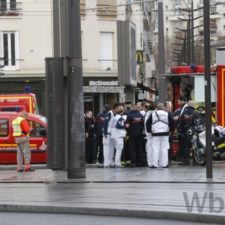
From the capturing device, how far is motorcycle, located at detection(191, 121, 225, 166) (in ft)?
69.3

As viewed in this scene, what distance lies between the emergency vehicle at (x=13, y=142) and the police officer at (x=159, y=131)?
12.4 feet

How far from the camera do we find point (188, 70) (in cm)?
2484

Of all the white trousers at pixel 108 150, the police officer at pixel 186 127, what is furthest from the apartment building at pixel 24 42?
the police officer at pixel 186 127

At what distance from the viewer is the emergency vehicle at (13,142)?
23.0m

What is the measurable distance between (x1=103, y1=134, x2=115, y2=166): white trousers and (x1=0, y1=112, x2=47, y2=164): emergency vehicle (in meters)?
2.11

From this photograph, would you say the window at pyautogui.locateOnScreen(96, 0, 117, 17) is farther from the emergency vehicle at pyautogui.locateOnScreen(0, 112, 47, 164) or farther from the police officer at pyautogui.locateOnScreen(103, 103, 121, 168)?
the police officer at pyautogui.locateOnScreen(103, 103, 121, 168)

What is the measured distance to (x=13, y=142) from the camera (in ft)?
75.3

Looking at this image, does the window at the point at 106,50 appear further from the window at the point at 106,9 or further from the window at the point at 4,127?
the window at the point at 4,127

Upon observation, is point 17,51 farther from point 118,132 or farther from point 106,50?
point 118,132

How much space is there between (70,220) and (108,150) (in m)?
10.7

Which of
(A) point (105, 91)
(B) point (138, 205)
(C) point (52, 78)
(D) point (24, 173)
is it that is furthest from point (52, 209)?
(A) point (105, 91)

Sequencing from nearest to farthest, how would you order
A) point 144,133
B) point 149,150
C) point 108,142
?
point 149,150
point 144,133
point 108,142

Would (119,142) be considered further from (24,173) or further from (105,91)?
(105,91)

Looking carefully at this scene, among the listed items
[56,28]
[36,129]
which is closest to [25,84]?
[36,129]
